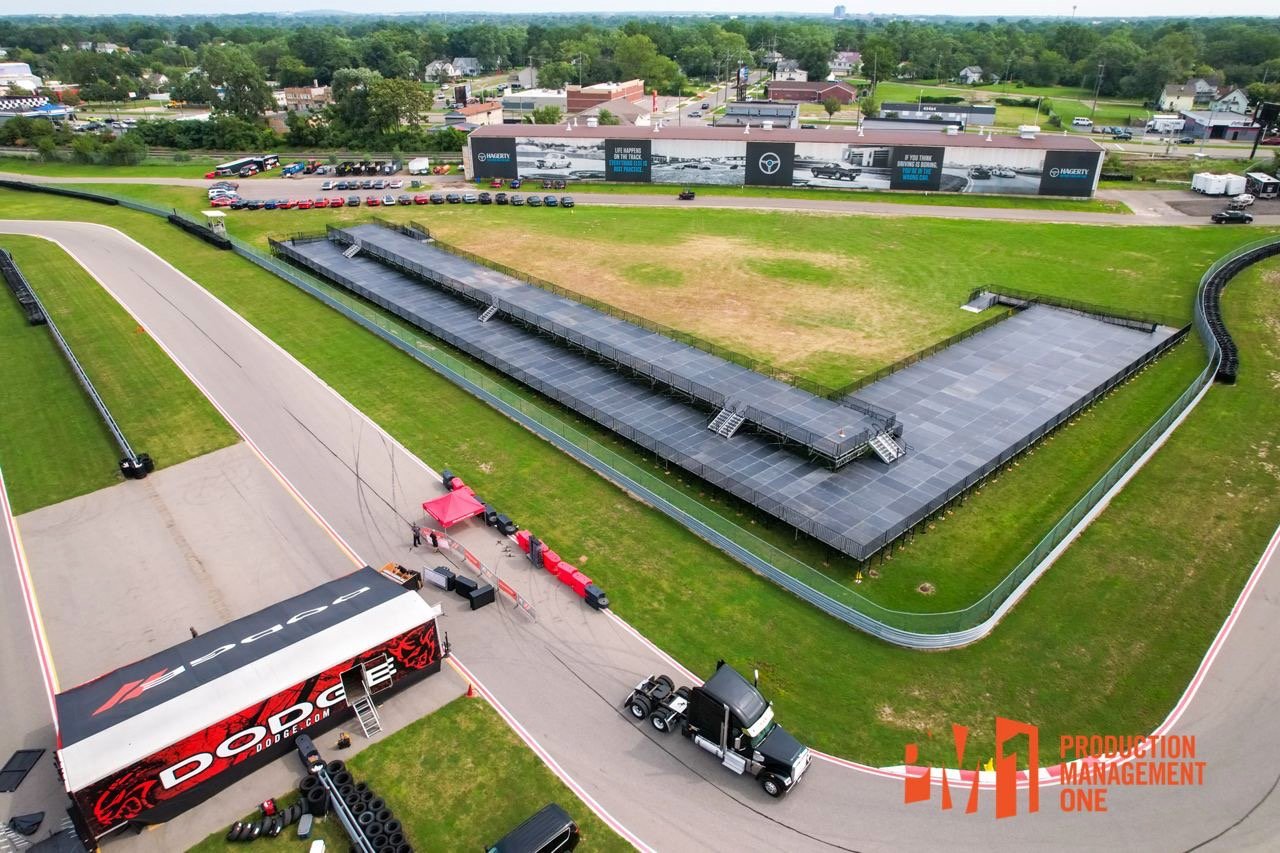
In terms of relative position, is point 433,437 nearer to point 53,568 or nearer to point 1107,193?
point 53,568

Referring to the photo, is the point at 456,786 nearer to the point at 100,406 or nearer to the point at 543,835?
the point at 543,835

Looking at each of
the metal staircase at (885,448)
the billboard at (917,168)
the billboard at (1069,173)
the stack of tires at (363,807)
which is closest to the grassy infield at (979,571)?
the metal staircase at (885,448)

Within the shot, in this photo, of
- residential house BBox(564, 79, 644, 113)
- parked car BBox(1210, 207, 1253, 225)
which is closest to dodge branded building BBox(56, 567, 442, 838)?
parked car BBox(1210, 207, 1253, 225)

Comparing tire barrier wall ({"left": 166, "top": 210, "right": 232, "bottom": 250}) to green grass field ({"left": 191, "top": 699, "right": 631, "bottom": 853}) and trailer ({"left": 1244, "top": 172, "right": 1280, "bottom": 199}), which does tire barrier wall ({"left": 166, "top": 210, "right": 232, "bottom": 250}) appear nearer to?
green grass field ({"left": 191, "top": 699, "right": 631, "bottom": 853})

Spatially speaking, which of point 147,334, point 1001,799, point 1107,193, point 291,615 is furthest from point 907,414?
point 1107,193

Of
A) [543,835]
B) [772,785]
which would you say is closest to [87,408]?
[543,835]
